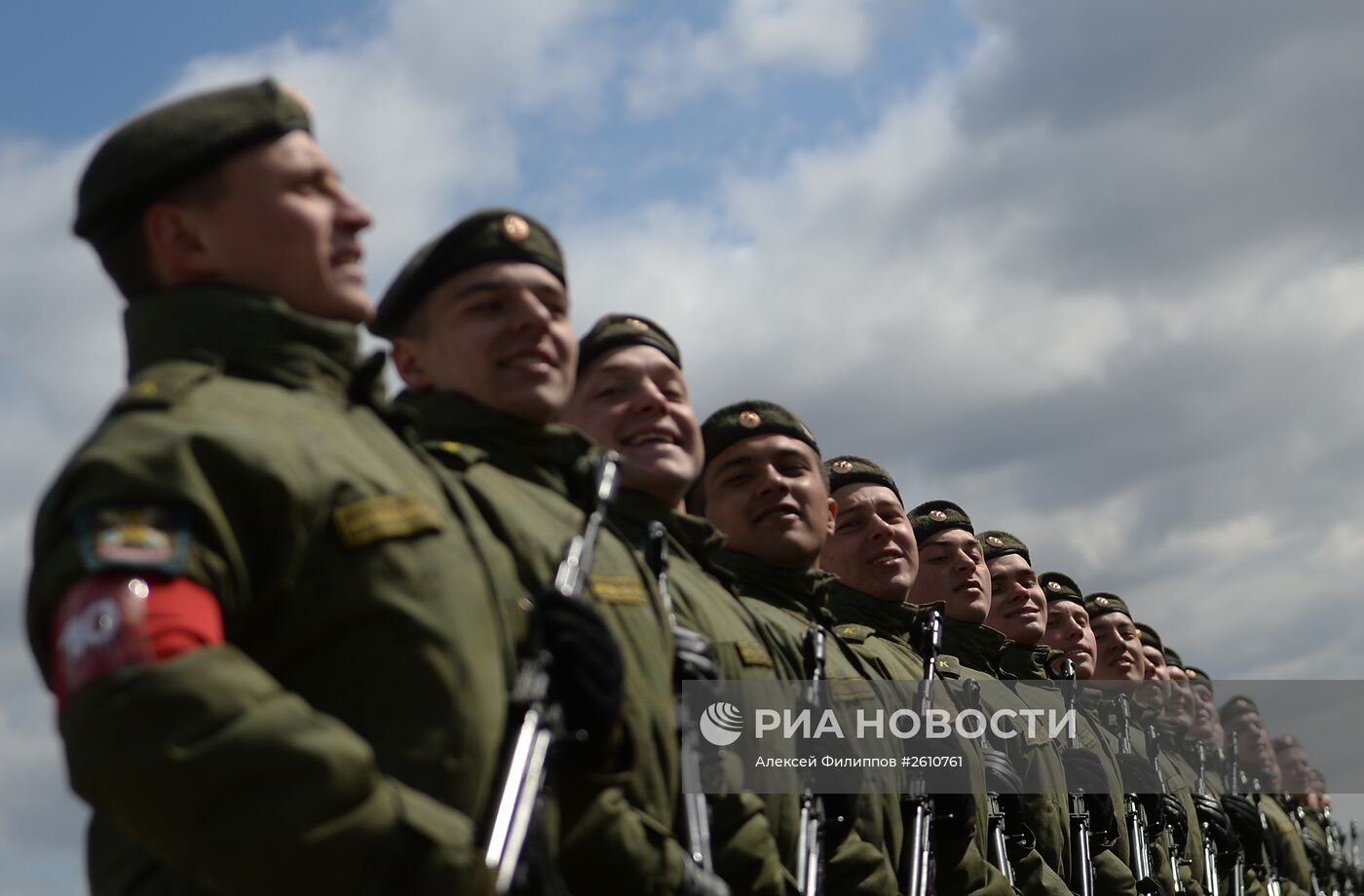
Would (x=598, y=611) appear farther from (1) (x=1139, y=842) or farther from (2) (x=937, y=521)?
(1) (x=1139, y=842)

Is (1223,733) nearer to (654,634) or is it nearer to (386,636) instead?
(654,634)

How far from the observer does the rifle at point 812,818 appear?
6777 mm

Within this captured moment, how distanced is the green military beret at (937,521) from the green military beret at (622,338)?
5077mm

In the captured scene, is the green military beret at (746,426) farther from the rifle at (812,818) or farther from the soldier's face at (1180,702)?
the soldier's face at (1180,702)

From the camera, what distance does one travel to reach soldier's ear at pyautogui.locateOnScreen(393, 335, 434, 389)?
19.2 ft

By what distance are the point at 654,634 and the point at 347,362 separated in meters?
1.31

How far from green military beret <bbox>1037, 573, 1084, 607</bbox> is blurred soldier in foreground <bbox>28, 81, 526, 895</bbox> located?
477 inches

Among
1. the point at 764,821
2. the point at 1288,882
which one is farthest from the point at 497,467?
the point at 1288,882

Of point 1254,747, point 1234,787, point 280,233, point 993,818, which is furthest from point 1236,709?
point 280,233

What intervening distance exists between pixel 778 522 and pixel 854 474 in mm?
2110

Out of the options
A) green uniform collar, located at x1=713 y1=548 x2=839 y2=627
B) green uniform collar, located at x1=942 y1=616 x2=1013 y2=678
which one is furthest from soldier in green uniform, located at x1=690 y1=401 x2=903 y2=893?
green uniform collar, located at x1=942 y1=616 x2=1013 y2=678

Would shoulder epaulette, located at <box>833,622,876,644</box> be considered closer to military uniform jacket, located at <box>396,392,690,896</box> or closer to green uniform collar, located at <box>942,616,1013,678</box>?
green uniform collar, located at <box>942,616,1013,678</box>

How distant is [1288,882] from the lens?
20250 millimetres

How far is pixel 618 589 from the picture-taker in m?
5.26
